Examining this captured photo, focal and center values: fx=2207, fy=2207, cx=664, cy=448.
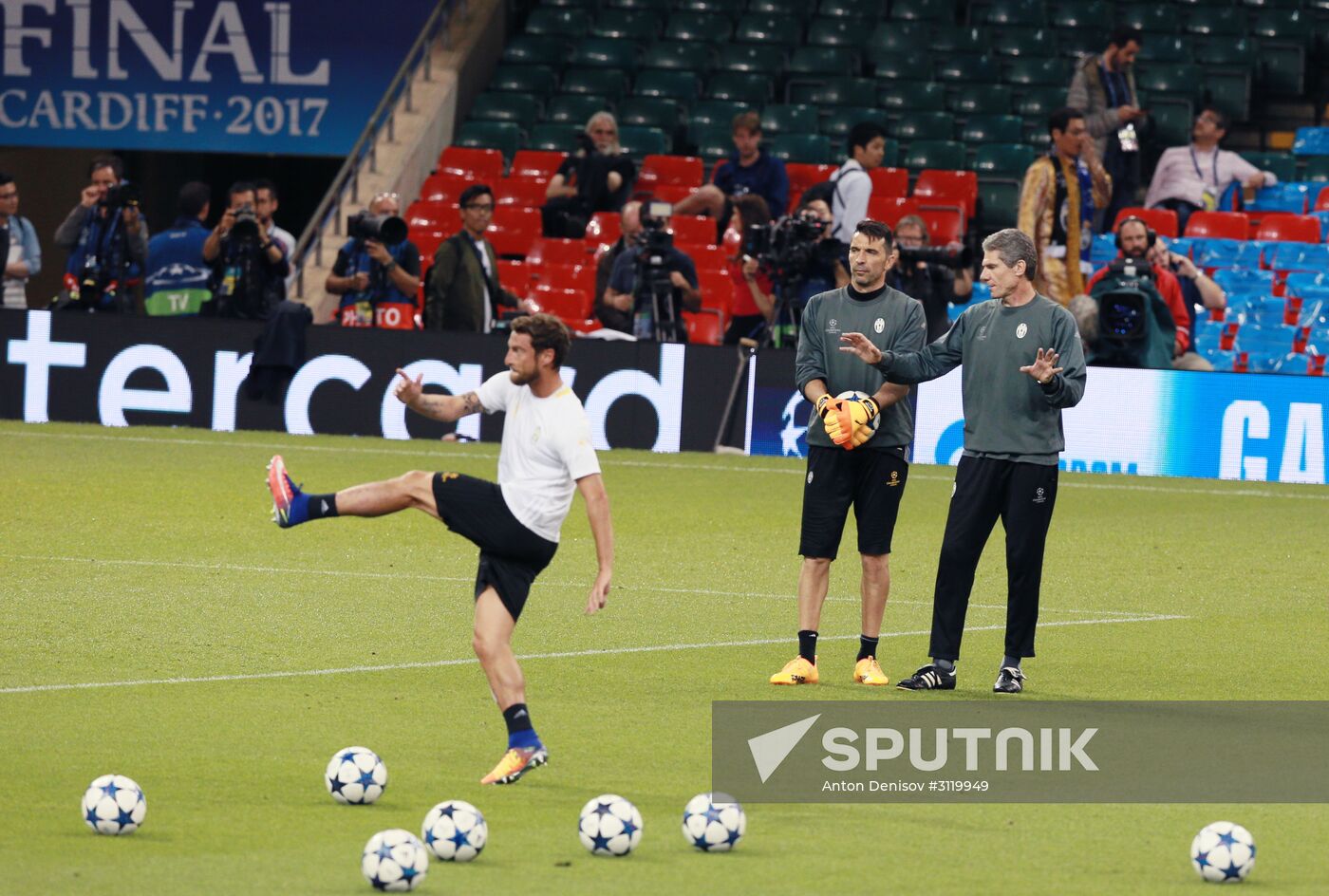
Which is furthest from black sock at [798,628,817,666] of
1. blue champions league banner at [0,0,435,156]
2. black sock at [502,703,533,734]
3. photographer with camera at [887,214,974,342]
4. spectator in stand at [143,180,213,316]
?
blue champions league banner at [0,0,435,156]

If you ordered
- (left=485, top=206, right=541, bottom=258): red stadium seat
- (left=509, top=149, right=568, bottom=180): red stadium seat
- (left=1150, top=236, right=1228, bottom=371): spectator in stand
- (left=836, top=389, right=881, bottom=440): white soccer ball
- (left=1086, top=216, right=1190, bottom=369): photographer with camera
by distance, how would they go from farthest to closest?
1. (left=509, top=149, right=568, bottom=180): red stadium seat
2. (left=485, top=206, right=541, bottom=258): red stadium seat
3. (left=1150, top=236, right=1228, bottom=371): spectator in stand
4. (left=1086, top=216, right=1190, bottom=369): photographer with camera
5. (left=836, top=389, right=881, bottom=440): white soccer ball

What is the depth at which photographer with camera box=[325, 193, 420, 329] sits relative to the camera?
21062 millimetres

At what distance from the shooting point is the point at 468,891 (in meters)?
6.36

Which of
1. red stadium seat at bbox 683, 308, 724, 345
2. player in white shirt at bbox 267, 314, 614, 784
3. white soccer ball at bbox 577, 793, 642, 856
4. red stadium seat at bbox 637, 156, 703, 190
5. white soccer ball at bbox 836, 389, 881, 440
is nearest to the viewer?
white soccer ball at bbox 577, 793, 642, 856

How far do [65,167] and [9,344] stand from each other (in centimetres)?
1066

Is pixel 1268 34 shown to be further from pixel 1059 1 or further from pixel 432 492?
pixel 432 492

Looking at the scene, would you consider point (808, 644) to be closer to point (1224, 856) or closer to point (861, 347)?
point (861, 347)

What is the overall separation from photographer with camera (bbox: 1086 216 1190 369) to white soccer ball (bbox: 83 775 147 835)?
1405 cm

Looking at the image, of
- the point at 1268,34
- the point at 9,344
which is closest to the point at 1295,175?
the point at 1268,34

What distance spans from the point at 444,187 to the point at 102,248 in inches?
219

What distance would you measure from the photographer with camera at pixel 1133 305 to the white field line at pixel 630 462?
1292 millimetres

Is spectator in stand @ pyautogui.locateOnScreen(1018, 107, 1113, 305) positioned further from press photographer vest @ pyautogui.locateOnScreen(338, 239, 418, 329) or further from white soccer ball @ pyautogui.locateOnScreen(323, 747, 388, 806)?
white soccer ball @ pyautogui.locateOnScreen(323, 747, 388, 806)

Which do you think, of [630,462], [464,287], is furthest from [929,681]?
[464,287]

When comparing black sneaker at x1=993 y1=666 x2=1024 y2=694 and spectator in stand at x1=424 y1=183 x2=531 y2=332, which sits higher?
spectator in stand at x1=424 y1=183 x2=531 y2=332
